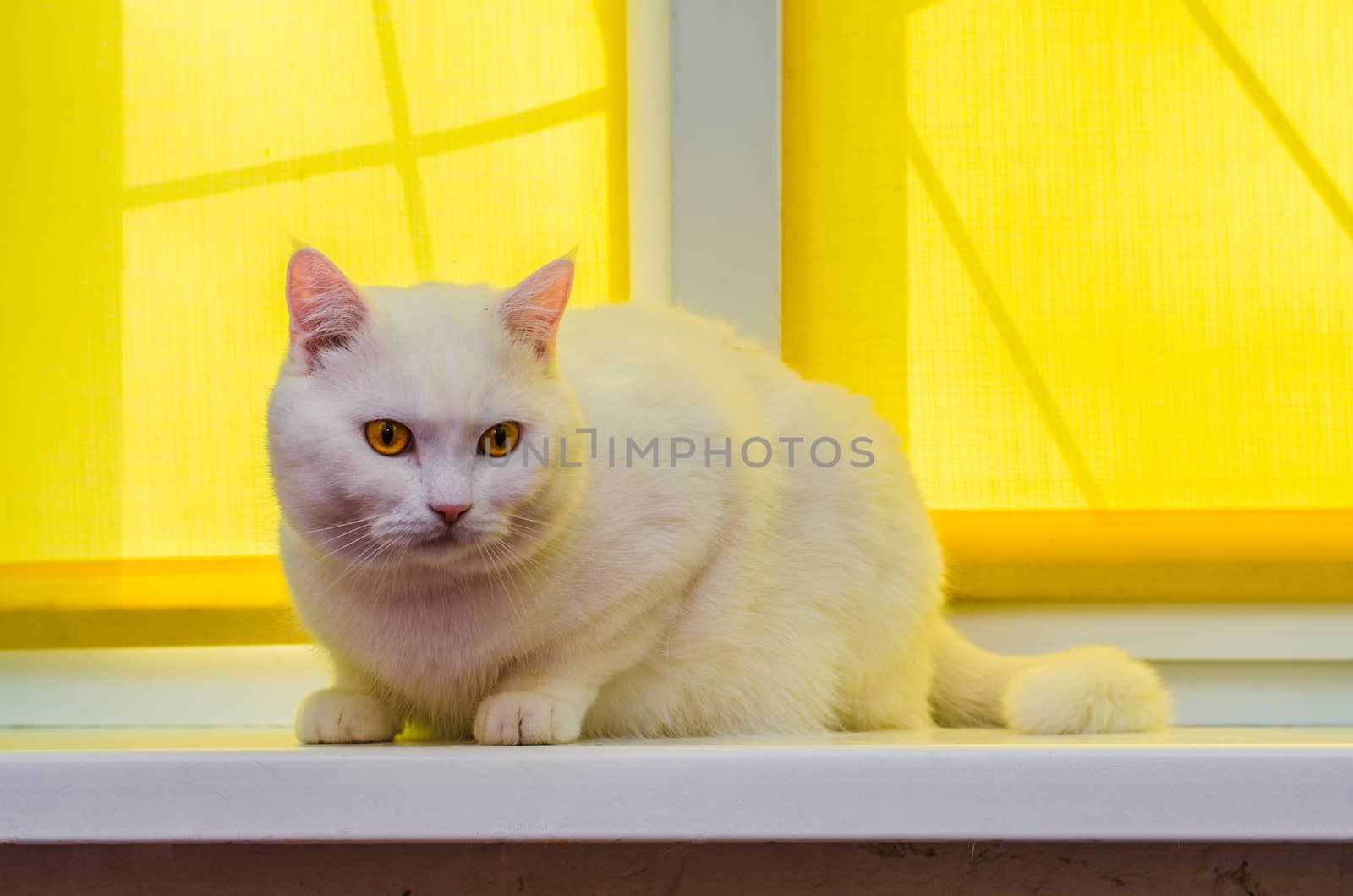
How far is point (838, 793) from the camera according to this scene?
0.79 meters

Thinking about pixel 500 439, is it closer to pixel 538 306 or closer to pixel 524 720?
pixel 538 306

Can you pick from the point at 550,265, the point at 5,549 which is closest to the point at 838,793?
the point at 550,265

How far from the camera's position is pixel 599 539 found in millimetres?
1021

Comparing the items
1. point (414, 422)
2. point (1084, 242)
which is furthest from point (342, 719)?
point (1084, 242)

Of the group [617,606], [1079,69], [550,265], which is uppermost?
[1079,69]

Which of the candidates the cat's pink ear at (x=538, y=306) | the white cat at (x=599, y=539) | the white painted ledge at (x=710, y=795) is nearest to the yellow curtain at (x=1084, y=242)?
the white cat at (x=599, y=539)

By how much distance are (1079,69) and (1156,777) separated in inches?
39.5

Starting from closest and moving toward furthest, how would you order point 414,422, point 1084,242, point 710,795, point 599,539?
point 710,795, point 414,422, point 599,539, point 1084,242

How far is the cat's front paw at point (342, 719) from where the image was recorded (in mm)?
990

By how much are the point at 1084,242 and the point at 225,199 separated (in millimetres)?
1122

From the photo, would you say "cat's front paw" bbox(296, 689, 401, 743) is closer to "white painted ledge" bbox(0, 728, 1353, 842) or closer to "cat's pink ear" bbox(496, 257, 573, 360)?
"white painted ledge" bbox(0, 728, 1353, 842)

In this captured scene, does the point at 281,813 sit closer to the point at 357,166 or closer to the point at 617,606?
the point at 617,606

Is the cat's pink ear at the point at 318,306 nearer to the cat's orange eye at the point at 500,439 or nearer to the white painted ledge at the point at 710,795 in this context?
the cat's orange eye at the point at 500,439

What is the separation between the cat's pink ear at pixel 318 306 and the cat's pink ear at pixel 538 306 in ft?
→ 0.40
